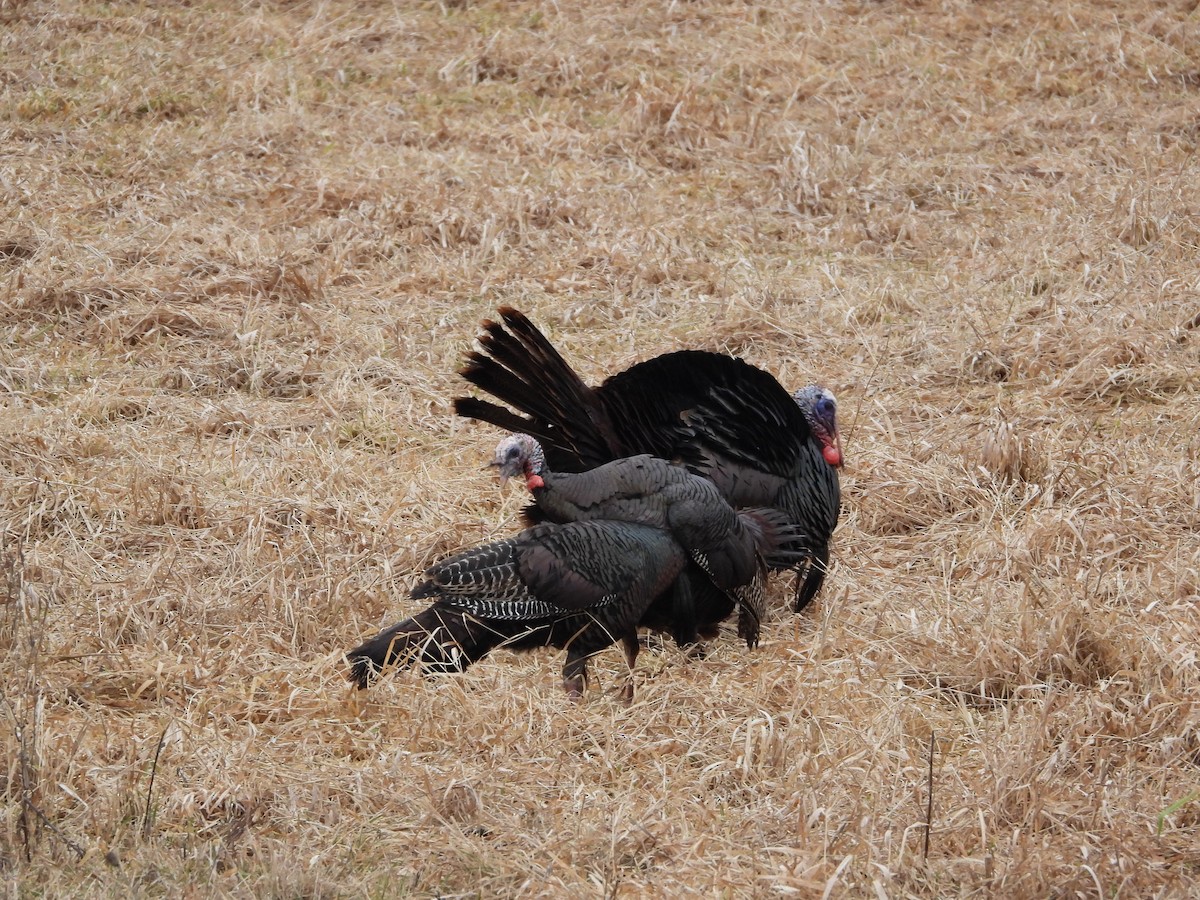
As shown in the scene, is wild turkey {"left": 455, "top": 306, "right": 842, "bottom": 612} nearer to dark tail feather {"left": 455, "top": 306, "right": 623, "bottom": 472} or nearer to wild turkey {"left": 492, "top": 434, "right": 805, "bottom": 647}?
dark tail feather {"left": 455, "top": 306, "right": 623, "bottom": 472}

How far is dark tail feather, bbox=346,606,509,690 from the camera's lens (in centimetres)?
393

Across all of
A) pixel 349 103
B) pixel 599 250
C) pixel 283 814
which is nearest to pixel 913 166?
pixel 599 250

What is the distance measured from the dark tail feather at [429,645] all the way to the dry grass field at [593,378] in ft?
0.32

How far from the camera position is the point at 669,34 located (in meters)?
10.4

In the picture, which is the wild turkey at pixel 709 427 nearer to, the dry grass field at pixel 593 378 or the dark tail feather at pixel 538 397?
the dark tail feather at pixel 538 397

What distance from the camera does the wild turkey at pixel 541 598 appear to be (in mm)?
4059

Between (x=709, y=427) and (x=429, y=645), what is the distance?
57.4 inches

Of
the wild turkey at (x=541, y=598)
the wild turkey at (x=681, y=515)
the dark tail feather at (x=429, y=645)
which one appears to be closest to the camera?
the dark tail feather at (x=429, y=645)

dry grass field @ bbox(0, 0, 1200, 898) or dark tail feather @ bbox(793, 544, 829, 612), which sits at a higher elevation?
dry grass field @ bbox(0, 0, 1200, 898)

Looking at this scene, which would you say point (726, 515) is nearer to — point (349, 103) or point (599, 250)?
point (599, 250)

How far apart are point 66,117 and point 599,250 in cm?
410

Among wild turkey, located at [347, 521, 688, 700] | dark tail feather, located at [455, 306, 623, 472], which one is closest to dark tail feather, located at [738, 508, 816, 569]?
wild turkey, located at [347, 521, 688, 700]

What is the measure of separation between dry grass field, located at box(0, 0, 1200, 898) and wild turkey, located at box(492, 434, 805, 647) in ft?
0.59

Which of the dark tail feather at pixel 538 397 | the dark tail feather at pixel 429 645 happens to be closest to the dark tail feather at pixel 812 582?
the dark tail feather at pixel 538 397
